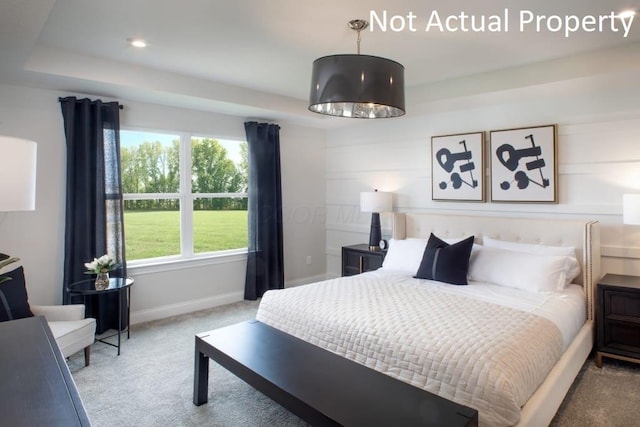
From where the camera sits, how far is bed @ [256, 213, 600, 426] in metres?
1.87

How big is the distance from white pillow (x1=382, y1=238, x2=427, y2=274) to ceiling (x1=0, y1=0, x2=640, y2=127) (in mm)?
1545

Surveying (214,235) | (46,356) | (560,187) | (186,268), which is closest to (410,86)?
(560,187)

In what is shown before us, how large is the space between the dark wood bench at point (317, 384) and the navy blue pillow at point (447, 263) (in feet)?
4.99

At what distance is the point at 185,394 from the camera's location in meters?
2.68

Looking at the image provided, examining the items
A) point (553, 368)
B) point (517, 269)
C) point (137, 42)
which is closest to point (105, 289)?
point (137, 42)

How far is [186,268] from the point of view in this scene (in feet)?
14.8

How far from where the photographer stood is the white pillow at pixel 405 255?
12.7ft

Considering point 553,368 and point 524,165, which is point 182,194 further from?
point 553,368

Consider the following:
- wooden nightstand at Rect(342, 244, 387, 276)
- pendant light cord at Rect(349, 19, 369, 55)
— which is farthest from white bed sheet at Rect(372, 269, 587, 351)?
pendant light cord at Rect(349, 19, 369, 55)

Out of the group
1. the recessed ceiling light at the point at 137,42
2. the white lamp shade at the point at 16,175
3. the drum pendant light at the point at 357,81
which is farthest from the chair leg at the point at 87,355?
the drum pendant light at the point at 357,81

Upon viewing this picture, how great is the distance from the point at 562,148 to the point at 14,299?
4682 millimetres

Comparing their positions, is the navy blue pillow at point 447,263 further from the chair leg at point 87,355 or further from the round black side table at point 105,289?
the chair leg at point 87,355

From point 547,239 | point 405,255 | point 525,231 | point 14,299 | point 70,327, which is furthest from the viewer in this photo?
point 405,255

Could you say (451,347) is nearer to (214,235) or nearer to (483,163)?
(483,163)
